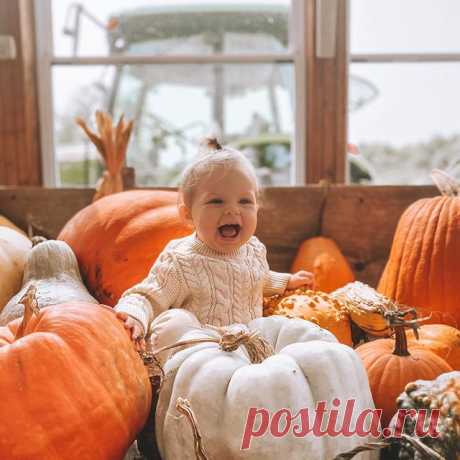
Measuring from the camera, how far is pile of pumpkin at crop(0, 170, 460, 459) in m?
0.70

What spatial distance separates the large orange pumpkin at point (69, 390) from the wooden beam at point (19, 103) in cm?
134

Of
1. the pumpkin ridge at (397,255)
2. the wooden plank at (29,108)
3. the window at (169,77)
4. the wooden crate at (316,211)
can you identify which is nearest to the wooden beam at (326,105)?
the window at (169,77)

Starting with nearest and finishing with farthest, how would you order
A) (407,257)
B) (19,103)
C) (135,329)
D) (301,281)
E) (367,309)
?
1. (135,329)
2. (367,309)
3. (301,281)
4. (407,257)
5. (19,103)

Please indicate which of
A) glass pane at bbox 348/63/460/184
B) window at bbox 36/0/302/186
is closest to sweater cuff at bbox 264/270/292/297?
window at bbox 36/0/302/186

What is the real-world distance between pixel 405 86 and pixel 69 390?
1991 millimetres

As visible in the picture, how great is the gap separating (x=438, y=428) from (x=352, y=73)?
5.61 feet

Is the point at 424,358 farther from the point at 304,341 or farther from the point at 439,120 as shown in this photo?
the point at 439,120

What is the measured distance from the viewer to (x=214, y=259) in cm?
113

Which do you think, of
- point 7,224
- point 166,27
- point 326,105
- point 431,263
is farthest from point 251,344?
point 166,27

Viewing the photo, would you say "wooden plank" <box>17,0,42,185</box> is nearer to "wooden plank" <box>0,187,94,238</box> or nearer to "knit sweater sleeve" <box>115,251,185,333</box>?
"wooden plank" <box>0,187,94,238</box>

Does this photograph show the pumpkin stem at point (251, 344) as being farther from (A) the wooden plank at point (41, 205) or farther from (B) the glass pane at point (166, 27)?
(B) the glass pane at point (166, 27)

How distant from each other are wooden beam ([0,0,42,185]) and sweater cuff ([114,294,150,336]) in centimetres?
118

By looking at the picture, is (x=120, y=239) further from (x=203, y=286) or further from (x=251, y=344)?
(x=251, y=344)

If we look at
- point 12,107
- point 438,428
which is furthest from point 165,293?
point 12,107
